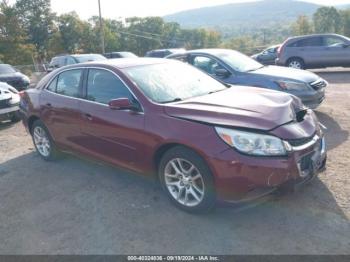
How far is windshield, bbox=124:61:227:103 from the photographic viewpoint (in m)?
4.18

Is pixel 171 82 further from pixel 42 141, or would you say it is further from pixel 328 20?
pixel 328 20

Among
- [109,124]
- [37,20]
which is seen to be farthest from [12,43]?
[109,124]

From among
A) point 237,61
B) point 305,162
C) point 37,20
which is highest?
point 37,20

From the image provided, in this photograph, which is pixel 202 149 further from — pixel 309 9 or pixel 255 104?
pixel 309 9

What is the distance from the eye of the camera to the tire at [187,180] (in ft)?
11.6

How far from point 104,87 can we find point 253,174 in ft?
7.40

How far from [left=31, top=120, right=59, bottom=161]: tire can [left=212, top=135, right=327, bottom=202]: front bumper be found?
320cm

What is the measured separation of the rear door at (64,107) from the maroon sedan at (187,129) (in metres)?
0.02

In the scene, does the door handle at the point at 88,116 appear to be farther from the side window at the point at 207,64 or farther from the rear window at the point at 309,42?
the rear window at the point at 309,42

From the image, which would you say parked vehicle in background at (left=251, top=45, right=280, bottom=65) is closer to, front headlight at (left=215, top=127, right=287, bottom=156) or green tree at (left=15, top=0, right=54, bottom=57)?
front headlight at (left=215, top=127, right=287, bottom=156)

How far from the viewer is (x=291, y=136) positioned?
137 inches

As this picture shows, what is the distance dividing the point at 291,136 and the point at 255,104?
57cm

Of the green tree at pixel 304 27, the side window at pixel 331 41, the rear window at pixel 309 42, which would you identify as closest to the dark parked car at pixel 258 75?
the rear window at pixel 309 42

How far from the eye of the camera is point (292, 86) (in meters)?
6.97
